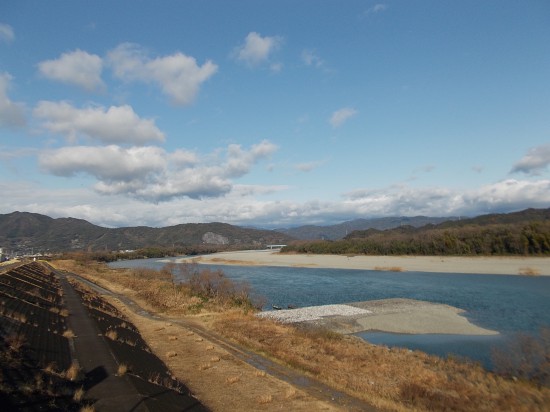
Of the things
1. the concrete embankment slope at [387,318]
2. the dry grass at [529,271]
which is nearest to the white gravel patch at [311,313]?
the concrete embankment slope at [387,318]

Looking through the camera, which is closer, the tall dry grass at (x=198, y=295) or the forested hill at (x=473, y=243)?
the tall dry grass at (x=198, y=295)

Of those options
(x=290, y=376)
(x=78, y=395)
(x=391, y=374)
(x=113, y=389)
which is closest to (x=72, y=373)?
(x=113, y=389)

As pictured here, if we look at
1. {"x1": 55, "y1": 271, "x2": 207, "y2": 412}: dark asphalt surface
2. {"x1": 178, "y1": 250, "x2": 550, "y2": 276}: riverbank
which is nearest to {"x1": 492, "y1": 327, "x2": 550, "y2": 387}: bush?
{"x1": 55, "y1": 271, "x2": 207, "y2": 412}: dark asphalt surface

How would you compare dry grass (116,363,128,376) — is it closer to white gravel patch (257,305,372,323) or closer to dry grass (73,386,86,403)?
dry grass (73,386,86,403)

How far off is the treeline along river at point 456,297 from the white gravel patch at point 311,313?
463 cm

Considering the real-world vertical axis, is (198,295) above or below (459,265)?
above

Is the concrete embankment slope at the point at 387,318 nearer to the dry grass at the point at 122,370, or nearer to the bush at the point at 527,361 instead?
the bush at the point at 527,361

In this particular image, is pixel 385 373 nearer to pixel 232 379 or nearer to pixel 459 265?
pixel 232 379

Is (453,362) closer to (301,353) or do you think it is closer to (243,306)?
(301,353)

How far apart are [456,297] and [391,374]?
29289 mm

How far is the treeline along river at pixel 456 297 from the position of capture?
23.8 meters

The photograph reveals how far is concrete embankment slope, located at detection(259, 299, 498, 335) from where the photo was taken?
2711cm

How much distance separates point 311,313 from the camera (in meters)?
31.8

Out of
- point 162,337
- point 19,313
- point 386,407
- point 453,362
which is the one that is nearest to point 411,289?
point 453,362
